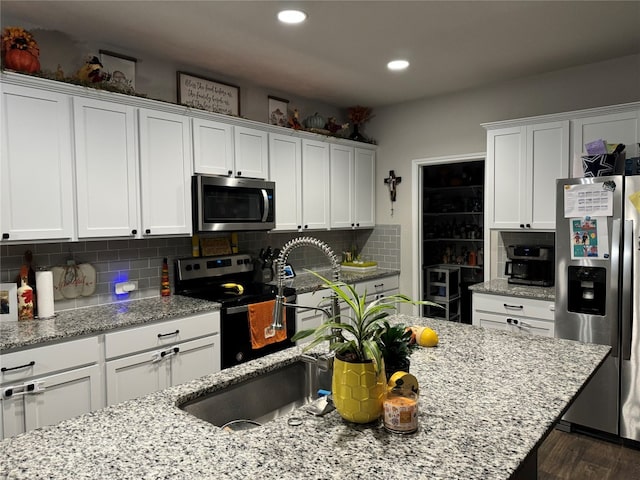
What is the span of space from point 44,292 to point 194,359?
97cm

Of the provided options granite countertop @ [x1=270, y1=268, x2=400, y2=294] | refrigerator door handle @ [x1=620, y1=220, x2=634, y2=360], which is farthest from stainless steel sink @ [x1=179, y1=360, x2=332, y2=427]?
refrigerator door handle @ [x1=620, y1=220, x2=634, y2=360]

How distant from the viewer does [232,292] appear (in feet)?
11.3

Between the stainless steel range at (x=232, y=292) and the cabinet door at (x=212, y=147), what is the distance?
73 centimetres

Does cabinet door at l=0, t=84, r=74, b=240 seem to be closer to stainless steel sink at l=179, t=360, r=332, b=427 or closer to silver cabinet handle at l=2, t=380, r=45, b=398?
silver cabinet handle at l=2, t=380, r=45, b=398

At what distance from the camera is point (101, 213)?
2.73 metres

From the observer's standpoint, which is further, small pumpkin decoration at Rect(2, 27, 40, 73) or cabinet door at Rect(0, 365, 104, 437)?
small pumpkin decoration at Rect(2, 27, 40, 73)

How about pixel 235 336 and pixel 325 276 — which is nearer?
pixel 235 336

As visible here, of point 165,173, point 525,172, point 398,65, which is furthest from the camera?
point 525,172

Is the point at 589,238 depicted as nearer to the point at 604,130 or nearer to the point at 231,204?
the point at 604,130

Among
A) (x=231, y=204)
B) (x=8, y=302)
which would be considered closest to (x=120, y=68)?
(x=231, y=204)

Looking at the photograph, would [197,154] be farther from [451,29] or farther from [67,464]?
[67,464]

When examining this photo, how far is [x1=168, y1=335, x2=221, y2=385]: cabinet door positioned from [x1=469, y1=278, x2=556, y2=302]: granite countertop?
2103 mm

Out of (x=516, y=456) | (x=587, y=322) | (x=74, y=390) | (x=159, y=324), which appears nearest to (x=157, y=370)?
(x=159, y=324)

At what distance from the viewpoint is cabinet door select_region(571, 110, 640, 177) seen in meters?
3.15
